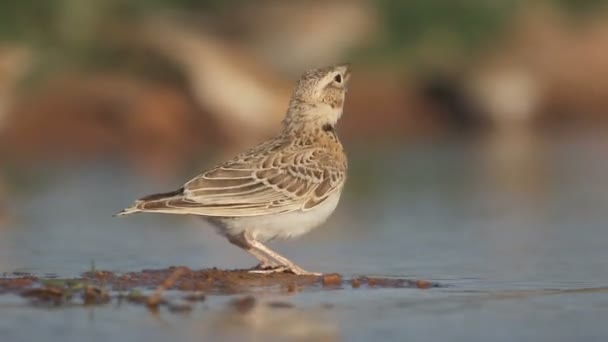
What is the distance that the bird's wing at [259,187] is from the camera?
8.30 m

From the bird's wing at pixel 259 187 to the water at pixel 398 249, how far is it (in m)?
0.66

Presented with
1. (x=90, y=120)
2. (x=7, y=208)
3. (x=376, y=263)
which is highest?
(x=90, y=120)

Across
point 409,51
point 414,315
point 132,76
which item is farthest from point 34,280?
point 409,51

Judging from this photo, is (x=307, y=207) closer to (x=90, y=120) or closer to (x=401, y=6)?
(x=90, y=120)

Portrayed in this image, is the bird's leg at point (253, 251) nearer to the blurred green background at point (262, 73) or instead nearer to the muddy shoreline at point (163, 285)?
the muddy shoreline at point (163, 285)

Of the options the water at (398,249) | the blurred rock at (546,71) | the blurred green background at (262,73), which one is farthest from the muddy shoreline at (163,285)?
the blurred rock at (546,71)

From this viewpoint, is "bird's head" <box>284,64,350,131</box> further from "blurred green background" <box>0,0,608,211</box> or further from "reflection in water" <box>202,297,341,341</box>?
"blurred green background" <box>0,0,608,211</box>

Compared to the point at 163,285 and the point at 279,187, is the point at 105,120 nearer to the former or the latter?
the point at 279,187

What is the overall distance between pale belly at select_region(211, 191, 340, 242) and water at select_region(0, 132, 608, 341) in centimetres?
56

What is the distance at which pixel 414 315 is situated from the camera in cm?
708

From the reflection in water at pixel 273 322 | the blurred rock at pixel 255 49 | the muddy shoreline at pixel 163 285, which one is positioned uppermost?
the blurred rock at pixel 255 49

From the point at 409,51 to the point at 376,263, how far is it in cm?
1251

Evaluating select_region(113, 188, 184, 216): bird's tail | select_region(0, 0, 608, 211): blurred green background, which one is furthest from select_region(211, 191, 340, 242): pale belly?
select_region(0, 0, 608, 211): blurred green background

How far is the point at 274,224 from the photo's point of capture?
854 cm
